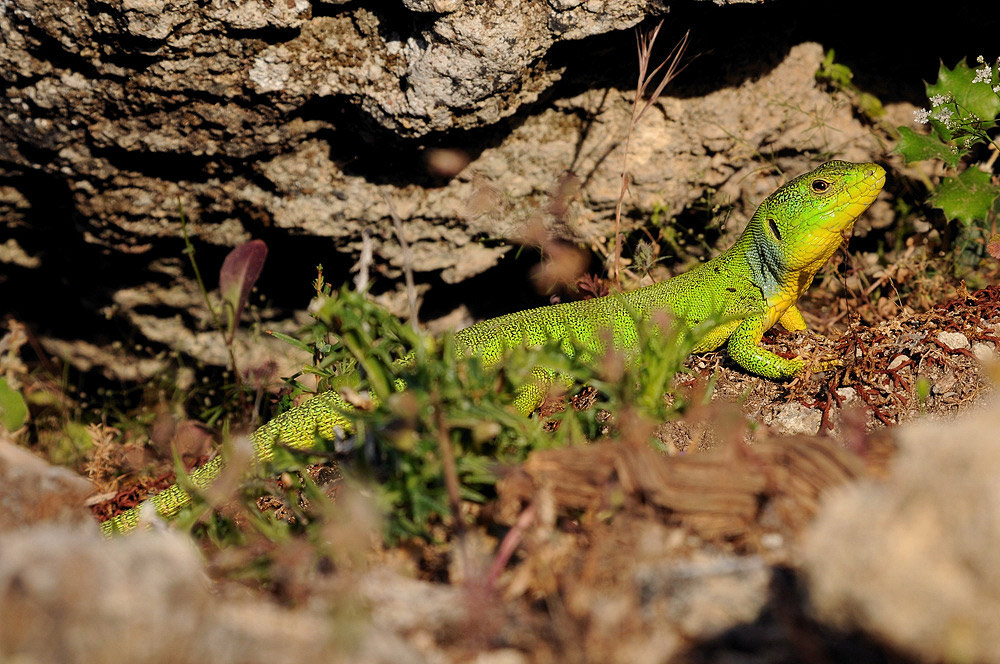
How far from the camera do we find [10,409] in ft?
11.4

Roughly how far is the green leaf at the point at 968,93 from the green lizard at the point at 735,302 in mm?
607

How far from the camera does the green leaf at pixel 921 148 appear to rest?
410cm

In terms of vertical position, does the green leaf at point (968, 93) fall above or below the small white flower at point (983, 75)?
below

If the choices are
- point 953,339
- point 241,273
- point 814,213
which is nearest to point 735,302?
point 814,213

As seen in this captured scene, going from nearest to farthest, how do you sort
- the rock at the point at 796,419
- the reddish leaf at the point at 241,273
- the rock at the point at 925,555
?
the rock at the point at 925,555
the reddish leaf at the point at 241,273
the rock at the point at 796,419

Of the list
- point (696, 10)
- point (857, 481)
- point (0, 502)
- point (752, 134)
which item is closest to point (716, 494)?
point (857, 481)

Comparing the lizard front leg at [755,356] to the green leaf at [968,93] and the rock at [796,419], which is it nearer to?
the rock at [796,419]

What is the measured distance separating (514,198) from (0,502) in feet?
10.1

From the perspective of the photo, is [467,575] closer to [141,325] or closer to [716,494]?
[716,494]

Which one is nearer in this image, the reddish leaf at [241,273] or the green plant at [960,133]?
the reddish leaf at [241,273]

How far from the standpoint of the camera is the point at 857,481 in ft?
6.74

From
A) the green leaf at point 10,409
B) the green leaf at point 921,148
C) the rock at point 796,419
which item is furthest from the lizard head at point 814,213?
the green leaf at point 10,409

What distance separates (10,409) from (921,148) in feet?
14.2

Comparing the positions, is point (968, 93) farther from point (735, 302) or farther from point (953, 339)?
A: point (735, 302)
